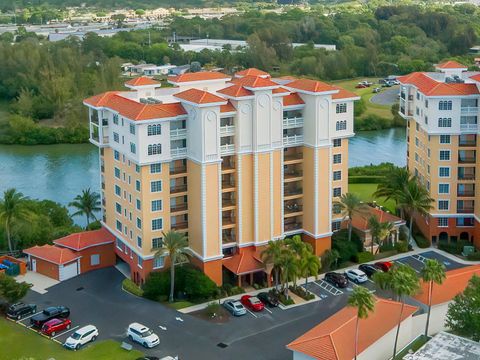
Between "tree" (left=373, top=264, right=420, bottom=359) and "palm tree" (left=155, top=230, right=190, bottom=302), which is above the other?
"tree" (left=373, top=264, right=420, bottom=359)

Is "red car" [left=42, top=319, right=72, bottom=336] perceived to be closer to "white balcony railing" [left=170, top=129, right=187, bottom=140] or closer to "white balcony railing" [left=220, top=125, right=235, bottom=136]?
"white balcony railing" [left=170, top=129, right=187, bottom=140]

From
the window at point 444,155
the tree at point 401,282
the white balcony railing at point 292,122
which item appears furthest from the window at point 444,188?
the tree at point 401,282

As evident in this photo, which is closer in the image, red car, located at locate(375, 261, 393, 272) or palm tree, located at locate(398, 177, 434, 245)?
red car, located at locate(375, 261, 393, 272)

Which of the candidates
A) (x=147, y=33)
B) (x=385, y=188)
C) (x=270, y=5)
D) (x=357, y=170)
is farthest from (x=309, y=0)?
(x=385, y=188)

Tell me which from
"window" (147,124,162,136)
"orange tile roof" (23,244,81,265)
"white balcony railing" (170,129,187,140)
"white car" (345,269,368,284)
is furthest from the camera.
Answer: "orange tile roof" (23,244,81,265)

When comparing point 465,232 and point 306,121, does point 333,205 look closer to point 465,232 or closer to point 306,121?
point 306,121

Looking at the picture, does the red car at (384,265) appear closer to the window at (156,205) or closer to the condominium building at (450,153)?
the condominium building at (450,153)

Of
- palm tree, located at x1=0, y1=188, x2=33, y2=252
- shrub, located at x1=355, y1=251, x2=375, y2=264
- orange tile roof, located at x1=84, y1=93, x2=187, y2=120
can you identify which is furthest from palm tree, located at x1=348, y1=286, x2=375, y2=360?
palm tree, located at x1=0, y1=188, x2=33, y2=252
